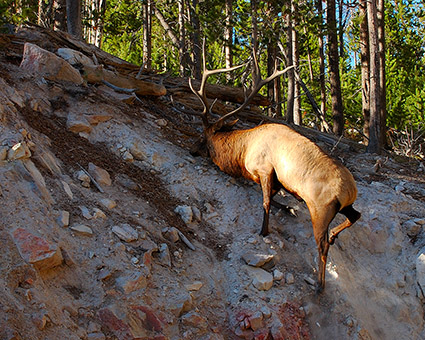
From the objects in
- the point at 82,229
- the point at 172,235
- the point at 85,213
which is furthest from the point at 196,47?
the point at 82,229

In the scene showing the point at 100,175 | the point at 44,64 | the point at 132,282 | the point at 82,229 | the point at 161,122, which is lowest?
the point at 132,282

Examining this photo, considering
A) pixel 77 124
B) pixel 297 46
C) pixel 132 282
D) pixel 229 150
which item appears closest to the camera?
pixel 132 282

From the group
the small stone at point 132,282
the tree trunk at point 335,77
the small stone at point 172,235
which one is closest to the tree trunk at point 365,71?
the tree trunk at point 335,77

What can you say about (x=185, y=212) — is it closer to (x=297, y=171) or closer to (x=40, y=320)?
(x=297, y=171)

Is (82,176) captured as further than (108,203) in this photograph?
Yes

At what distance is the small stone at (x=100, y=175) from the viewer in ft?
19.3

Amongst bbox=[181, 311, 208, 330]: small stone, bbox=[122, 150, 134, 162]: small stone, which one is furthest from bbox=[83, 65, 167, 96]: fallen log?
bbox=[181, 311, 208, 330]: small stone

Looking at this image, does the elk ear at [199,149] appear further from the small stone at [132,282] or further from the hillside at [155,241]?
the small stone at [132,282]

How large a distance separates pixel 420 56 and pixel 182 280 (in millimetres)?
19378

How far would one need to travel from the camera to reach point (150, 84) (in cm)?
878

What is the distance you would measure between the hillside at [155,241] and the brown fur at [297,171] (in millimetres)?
360

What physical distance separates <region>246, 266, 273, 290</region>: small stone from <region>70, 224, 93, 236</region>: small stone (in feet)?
6.33

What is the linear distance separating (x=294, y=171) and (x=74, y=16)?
720cm

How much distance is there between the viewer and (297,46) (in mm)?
14312
